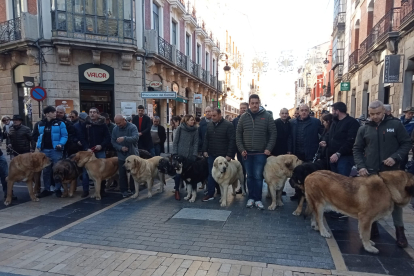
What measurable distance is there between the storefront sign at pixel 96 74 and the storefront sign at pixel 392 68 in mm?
13486

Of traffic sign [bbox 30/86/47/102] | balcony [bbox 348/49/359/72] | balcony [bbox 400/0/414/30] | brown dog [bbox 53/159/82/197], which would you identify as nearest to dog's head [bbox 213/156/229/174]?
brown dog [bbox 53/159/82/197]

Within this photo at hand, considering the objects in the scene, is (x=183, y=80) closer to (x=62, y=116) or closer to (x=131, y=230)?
(x=62, y=116)

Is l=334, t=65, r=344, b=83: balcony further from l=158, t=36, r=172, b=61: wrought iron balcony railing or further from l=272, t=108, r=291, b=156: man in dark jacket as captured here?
l=272, t=108, r=291, b=156: man in dark jacket

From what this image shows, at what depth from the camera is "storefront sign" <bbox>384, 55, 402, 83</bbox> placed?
471 inches

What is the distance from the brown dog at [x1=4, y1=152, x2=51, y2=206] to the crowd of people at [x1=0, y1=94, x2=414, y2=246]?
400 millimetres

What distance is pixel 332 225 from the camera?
4941mm

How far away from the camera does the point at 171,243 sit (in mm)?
4191

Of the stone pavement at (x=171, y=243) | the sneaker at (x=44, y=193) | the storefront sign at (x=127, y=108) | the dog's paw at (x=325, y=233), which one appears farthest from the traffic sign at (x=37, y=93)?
the dog's paw at (x=325, y=233)

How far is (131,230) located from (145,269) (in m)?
1.34

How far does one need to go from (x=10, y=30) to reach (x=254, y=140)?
52.2 feet

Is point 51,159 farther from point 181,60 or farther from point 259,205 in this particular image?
point 181,60

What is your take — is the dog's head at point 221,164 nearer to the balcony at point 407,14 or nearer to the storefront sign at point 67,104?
the balcony at point 407,14

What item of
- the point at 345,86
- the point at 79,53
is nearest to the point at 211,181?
the point at 79,53

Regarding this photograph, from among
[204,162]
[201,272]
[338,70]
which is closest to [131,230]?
[201,272]
